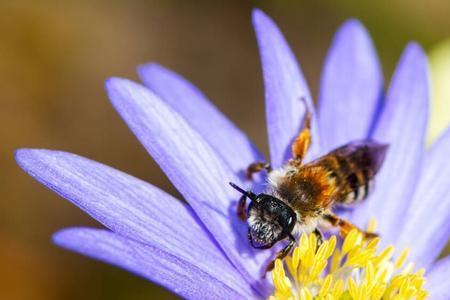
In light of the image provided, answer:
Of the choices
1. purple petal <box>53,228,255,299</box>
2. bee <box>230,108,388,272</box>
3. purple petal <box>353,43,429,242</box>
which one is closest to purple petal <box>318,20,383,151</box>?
purple petal <box>353,43,429,242</box>

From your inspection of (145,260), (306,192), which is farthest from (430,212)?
(145,260)

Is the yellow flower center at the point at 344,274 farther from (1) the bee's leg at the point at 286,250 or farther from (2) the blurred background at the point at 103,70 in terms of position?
(2) the blurred background at the point at 103,70

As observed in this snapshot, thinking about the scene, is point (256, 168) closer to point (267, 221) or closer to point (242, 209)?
point (242, 209)

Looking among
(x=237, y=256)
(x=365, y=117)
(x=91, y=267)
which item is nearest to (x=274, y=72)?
(x=365, y=117)

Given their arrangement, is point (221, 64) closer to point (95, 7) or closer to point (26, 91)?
point (95, 7)

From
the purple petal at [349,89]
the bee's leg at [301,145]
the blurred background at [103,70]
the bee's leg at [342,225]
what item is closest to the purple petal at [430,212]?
the bee's leg at [342,225]

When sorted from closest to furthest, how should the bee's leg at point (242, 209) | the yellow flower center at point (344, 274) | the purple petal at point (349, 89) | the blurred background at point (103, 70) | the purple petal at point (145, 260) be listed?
the purple petal at point (145, 260) < the bee's leg at point (242, 209) < the yellow flower center at point (344, 274) < the purple petal at point (349, 89) < the blurred background at point (103, 70)

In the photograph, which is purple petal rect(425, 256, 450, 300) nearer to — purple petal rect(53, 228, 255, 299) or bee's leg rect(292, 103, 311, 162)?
bee's leg rect(292, 103, 311, 162)

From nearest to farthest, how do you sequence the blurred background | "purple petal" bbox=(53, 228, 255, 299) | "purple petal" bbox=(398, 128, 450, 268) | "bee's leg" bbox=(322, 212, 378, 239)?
1. "purple petal" bbox=(53, 228, 255, 299)
2. "bee's leg" bbox=(322, 212, 378, 239)
3. "purple petal" bbox=(398, 128, 450, 268)
4. the blurred background
